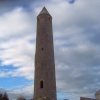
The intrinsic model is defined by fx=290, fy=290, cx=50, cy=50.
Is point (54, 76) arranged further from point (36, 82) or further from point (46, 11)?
point (46, 11)

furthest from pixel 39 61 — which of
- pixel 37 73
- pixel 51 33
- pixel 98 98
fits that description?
pixel 98 98

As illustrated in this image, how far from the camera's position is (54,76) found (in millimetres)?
40812

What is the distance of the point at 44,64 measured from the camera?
40688 mm

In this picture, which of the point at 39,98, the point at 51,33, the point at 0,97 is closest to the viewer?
the point at 39,98

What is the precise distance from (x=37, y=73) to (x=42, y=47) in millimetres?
3743

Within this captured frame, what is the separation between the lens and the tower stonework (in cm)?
4006

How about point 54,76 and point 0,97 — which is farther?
point 0,97

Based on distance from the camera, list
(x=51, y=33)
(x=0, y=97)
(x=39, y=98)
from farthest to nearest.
Answer: 1. (x=0, y=97)
2. (x=51, y=33)
3. (x=39, y=98)

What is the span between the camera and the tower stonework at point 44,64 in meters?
40.1

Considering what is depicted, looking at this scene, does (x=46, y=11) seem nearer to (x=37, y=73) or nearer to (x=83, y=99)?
(x=37, y=73)

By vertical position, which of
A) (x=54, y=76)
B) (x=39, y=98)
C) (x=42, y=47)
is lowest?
(x=39, y=98)

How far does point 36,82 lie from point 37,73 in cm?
126

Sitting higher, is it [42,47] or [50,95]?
[42,47]

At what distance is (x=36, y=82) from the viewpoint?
40.7 metres
